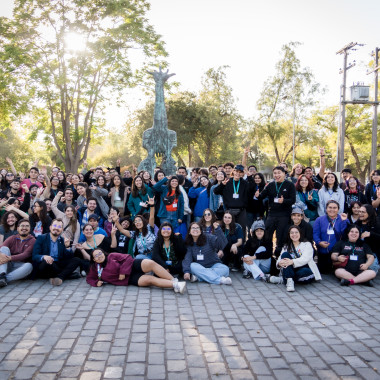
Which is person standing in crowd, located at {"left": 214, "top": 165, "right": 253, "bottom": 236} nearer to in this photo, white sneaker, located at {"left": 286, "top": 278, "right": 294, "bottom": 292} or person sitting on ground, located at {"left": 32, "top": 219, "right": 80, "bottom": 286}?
white sneaker, located at {"left": 286, "top": 278, "right": 294, "bottom": 292}

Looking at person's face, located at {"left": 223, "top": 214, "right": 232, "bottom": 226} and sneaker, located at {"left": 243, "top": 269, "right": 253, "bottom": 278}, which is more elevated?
person's face, located at {"left": 223, "top": 214, "right": 232, "bottom": 226}

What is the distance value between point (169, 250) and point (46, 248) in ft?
7.42

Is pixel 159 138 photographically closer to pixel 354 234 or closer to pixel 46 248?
pixel 46 248

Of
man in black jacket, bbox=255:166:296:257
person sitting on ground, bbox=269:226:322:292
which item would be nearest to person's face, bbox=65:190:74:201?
man in black jacket, bbox=255:166:296:257

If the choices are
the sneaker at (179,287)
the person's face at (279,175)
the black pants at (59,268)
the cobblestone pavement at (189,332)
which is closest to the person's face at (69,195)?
the black pants at (59,268)

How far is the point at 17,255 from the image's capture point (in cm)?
695

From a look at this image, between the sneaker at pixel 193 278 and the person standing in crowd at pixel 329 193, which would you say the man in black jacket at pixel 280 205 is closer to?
the person standing in crowd at pixel 329 193

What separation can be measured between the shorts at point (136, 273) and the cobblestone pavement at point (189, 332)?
0.19 meters

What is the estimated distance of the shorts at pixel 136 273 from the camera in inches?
265

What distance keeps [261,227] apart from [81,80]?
1334 centimetres

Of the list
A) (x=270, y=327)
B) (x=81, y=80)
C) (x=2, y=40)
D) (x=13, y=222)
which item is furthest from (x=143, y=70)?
(x=270, y=327)

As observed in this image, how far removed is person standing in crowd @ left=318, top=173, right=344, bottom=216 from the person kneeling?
384cm

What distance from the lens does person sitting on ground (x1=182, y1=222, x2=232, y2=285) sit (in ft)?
23.0

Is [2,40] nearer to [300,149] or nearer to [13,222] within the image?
[13,222]
